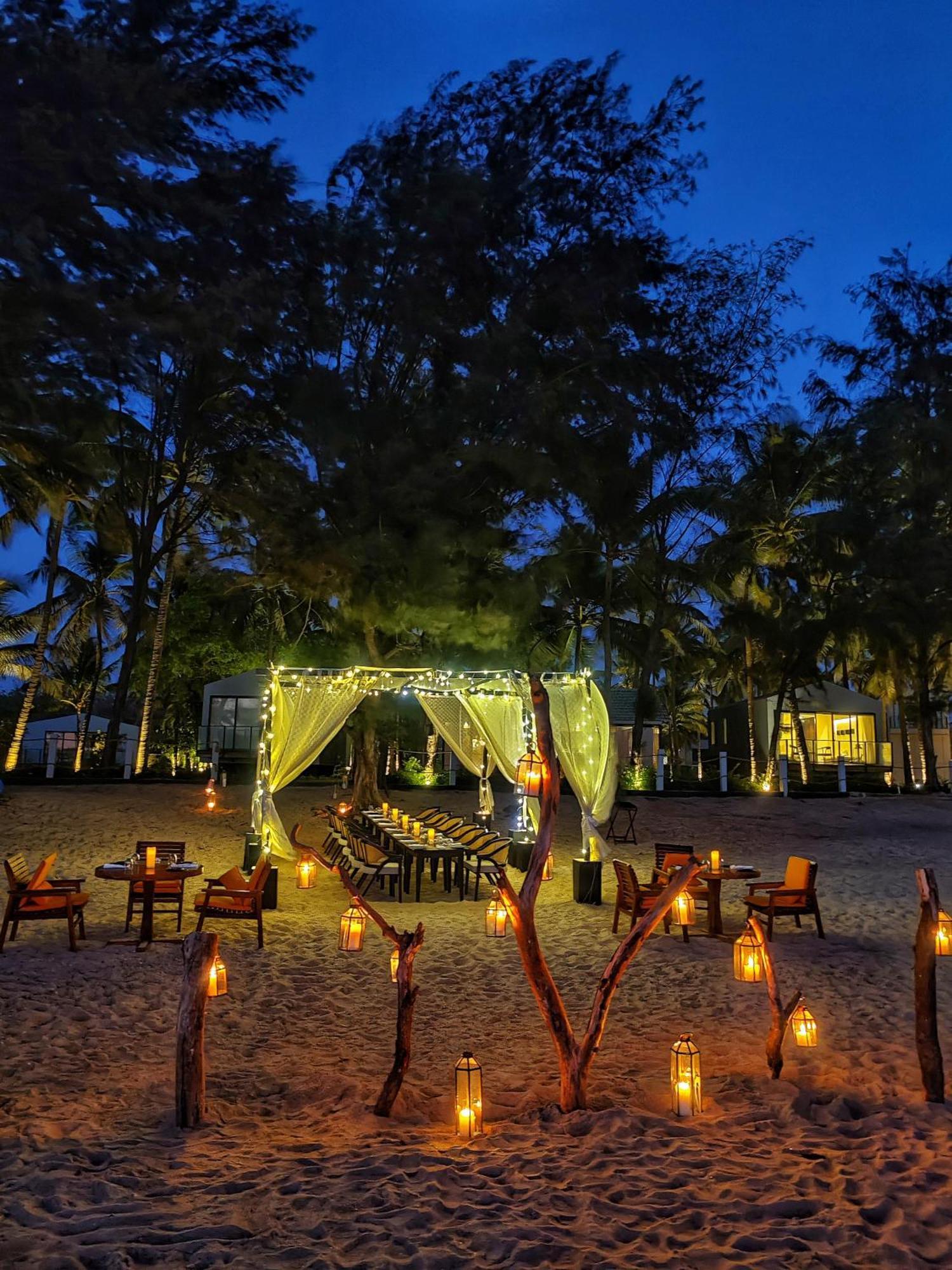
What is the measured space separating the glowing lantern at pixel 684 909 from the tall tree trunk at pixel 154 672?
14.8 meters

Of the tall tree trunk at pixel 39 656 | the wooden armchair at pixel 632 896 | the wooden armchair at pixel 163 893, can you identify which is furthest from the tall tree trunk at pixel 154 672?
the wooden armchair at pixel 632 896

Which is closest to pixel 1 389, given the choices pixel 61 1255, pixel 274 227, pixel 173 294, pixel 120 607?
pixel 173 294

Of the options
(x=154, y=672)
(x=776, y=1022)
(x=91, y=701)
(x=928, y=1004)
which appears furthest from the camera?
(x=91, y=701)

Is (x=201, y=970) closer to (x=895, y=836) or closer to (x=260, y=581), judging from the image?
(x=260, y=581)

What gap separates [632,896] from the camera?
9.08 metres

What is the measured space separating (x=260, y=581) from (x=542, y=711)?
44.7ft

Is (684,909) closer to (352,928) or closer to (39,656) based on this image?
(352,928)

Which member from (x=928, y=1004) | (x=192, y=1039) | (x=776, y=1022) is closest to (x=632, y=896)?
(x=776, y=1022)

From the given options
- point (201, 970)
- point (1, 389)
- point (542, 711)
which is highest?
point (1, 389)

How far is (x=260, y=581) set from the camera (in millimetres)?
17719

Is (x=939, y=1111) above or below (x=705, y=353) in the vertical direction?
below

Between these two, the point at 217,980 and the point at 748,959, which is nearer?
the point at 217,980

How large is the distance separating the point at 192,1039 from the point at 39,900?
14.5 feet

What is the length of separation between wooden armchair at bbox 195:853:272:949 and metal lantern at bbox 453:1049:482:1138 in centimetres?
446
